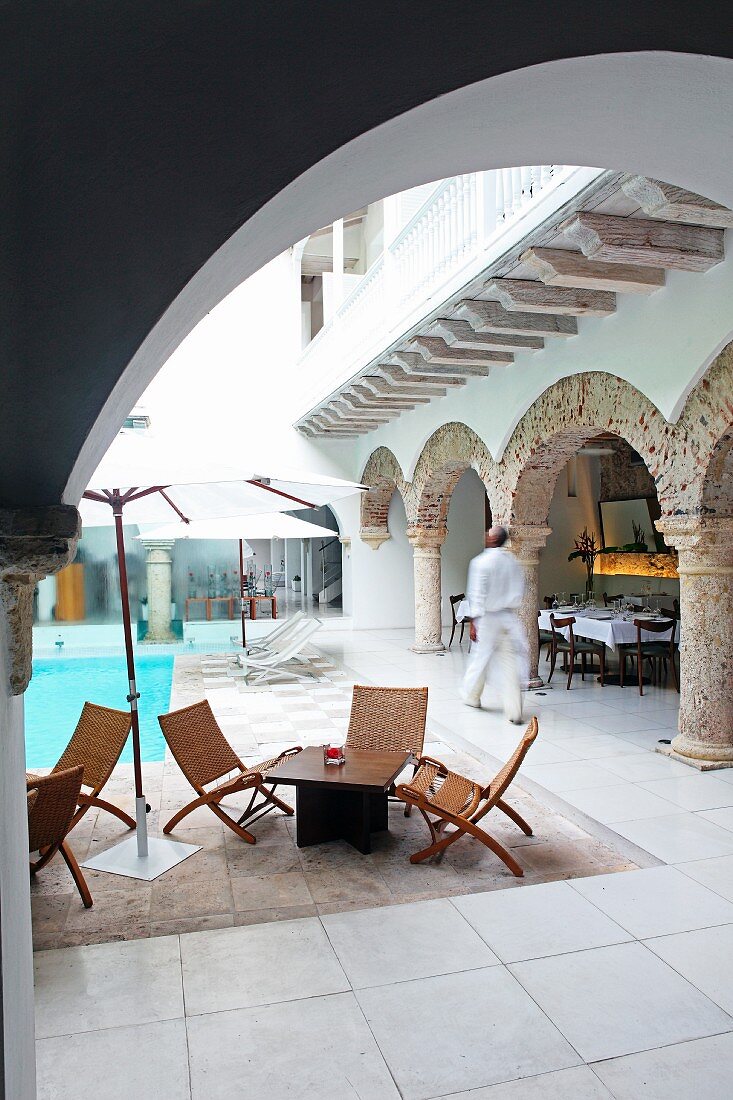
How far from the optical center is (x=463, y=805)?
15.5ft

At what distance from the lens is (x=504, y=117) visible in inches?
70.3

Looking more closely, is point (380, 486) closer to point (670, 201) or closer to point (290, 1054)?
point (670, 201)

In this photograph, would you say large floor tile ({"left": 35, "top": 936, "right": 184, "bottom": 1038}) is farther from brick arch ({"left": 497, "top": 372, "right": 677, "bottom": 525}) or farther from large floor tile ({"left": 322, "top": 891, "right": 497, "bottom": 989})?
brick arch ({"left": 497, "top": 372, "right": 677, "bottom": 525})

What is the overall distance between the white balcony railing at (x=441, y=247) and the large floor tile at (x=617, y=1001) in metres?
4.14

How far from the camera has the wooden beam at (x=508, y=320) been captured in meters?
7.06

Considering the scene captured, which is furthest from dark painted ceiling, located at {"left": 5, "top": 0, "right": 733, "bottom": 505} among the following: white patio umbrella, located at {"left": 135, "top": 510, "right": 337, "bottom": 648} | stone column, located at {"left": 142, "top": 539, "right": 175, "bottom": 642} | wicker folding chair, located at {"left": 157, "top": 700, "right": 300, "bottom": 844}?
stone column, located at {"left": 142, "top": 539, "right": 175, "bottom": 642}

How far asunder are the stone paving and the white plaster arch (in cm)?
293

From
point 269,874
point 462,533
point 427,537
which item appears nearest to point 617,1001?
point 269,874

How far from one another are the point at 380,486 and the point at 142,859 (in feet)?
35.4

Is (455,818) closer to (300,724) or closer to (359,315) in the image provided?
(300,724)

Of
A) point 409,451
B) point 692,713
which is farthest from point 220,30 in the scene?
point 409,451

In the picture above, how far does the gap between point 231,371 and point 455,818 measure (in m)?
12.4

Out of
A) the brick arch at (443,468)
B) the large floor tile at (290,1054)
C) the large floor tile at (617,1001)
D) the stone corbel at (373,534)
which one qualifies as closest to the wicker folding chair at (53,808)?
the large floor tile at (290,1054)

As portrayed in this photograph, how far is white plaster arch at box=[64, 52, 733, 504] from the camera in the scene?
1.58m
